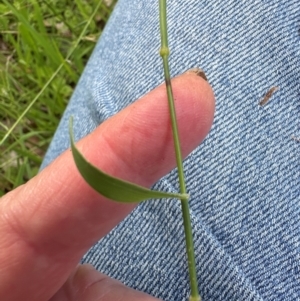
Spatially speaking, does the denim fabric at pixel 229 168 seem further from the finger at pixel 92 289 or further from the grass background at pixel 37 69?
the grass background at pixel 37 69

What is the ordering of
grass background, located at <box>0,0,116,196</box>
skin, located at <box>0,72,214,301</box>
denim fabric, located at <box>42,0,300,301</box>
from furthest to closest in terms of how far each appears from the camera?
1. grass background, located at <box>0,0,116,196</box>
2. denim fabric, located at <box>42,0,300,301</box>
3. skin, located at <box>0,72,214,301</box>

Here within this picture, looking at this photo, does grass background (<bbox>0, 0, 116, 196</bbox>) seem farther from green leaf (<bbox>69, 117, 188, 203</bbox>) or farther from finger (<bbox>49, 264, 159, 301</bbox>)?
green leaf (<bbox>69, 117, 188, 203</bbox>)

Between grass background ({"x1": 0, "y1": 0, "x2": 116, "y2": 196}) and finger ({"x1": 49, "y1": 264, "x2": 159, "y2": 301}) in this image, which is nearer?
finger ({"x1": 49, "y1": 264, "x2": 159, "y2": 301})

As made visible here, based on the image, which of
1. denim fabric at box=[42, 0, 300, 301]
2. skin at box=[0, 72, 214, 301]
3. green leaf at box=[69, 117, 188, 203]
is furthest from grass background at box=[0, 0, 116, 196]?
green leaf at box=[69, 117, 188, 203]

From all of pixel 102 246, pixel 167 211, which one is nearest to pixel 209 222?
pixel 167 211

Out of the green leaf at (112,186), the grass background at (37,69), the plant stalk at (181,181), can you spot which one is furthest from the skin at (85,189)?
the grass background at (37,69)

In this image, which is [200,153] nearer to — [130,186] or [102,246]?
[102,246]
